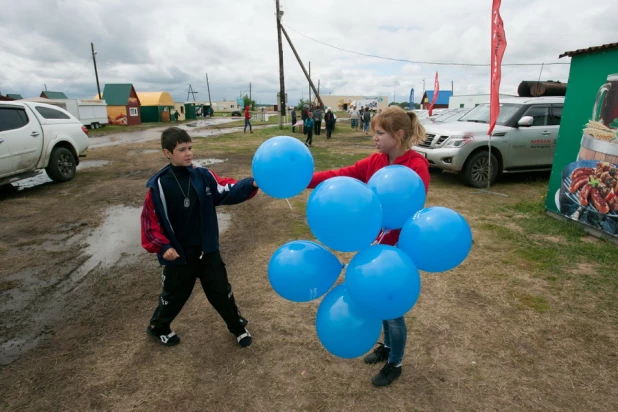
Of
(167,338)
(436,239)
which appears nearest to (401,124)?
(436,239)

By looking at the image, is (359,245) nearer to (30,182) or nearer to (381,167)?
(381,167)

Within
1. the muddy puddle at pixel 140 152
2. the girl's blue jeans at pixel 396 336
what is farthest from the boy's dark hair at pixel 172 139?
the muddy puddle at pixel 140 152

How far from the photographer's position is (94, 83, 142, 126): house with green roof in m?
30.8

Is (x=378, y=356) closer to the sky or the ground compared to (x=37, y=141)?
closer to the ground

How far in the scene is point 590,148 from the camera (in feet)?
15.6

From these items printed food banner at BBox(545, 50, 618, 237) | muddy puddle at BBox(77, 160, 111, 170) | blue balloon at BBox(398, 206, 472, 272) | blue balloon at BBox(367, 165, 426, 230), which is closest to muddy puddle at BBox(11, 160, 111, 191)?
muddy puddle at BBox(77, 160, 111, 170)

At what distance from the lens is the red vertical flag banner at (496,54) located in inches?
265

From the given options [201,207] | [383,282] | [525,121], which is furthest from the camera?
[525,121]

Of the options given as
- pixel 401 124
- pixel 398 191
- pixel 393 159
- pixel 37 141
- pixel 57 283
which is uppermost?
pixel 401 124

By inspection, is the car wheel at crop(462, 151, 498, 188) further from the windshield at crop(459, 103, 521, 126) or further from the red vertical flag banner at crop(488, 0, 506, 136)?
the windshield at crop(459, 103, 521, 126)

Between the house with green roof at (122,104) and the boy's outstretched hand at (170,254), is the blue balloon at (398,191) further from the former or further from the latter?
the house with green roof at (122,104)

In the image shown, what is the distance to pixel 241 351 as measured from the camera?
106 inches

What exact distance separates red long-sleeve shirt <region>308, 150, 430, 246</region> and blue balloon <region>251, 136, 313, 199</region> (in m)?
0.24

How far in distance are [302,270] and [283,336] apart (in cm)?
126
